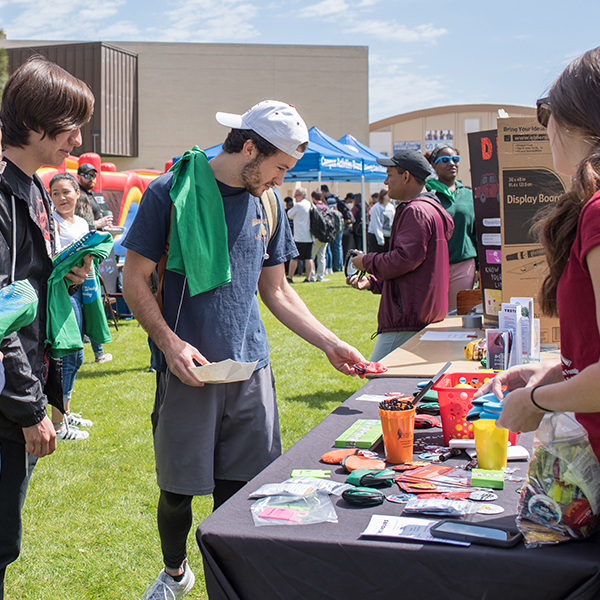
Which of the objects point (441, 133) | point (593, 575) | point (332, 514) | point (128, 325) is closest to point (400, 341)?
point (332, 514)

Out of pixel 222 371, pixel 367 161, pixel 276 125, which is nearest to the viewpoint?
pixel 222 371

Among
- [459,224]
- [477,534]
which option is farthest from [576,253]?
[459,224]

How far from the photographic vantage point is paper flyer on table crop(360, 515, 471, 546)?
1.24 m

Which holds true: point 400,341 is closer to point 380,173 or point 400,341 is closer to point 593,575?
point 593,575

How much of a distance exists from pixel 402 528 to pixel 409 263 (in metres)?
2.28

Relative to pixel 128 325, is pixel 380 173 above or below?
above

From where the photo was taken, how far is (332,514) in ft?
4.50

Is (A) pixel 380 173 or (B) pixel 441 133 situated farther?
(B) pixel 441 133

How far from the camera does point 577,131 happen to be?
1192 mm

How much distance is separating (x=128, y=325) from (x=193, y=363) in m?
6.98

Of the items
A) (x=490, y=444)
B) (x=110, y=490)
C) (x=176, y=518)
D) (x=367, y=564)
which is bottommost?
(x=110, y=490)

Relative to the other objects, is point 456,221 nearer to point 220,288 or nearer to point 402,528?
point 220,288

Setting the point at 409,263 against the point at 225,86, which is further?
the point at 225,86

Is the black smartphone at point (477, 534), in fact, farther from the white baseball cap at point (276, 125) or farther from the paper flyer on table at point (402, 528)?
the white baseball cap at point (276, 125)
